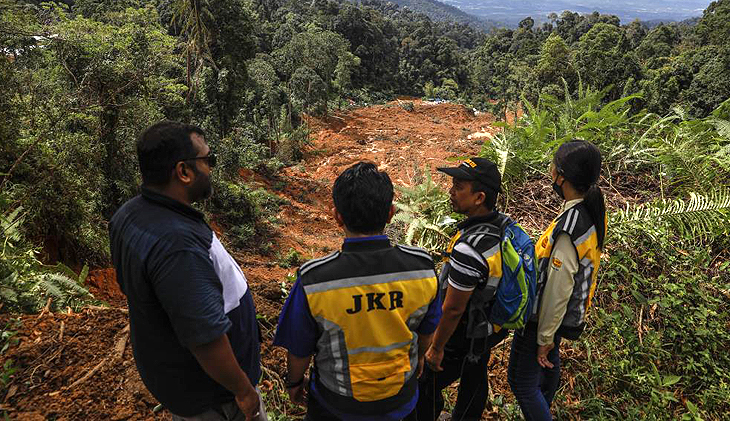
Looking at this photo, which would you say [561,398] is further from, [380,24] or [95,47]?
[380,24]

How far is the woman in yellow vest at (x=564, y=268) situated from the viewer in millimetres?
2092

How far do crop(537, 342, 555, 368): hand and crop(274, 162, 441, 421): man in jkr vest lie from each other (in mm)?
894

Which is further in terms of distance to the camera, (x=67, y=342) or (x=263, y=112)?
(x=263, y=112)

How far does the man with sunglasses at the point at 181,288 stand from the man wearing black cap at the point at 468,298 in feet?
3.13

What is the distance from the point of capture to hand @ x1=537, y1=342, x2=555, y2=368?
2184 mm

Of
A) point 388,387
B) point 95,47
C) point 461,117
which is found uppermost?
point 95,47

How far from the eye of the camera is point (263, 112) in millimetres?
21281

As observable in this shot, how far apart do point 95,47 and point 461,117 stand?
2521cm

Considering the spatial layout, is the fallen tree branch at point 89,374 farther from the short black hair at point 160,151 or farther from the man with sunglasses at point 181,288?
the short black hair at point 160,151

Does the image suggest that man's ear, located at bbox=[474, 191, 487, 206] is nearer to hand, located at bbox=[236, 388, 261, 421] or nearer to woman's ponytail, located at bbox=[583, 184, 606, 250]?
woman's ponytail, located at bbox=[583, 184, 606, 250]

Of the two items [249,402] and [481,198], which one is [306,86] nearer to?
[481,198]

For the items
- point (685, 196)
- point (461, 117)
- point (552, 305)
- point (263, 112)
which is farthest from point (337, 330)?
point (461, 117)

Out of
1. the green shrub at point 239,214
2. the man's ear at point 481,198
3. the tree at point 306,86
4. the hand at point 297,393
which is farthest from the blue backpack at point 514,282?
the tree at point 306,86

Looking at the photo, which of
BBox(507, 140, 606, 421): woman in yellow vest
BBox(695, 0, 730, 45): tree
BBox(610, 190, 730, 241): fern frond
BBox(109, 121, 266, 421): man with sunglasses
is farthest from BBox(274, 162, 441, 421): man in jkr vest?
BBox(695, 0, 730, 45): tree
